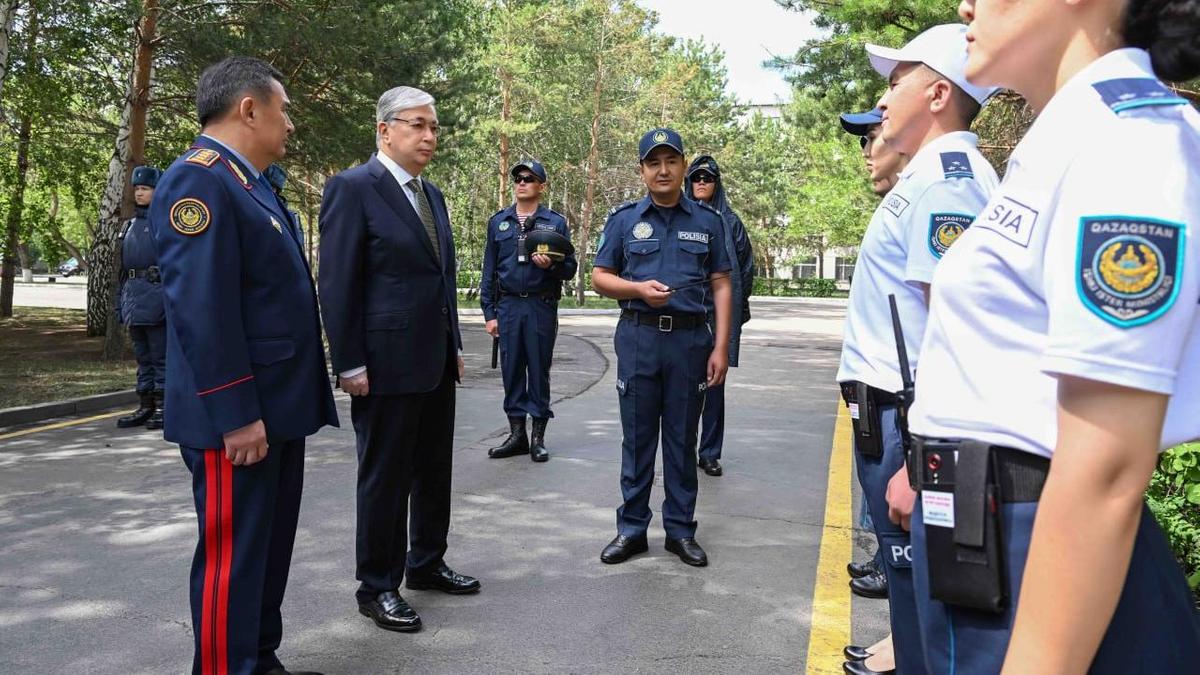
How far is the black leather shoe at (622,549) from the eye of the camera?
4.30 meters

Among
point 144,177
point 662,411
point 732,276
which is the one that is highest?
point 144,177

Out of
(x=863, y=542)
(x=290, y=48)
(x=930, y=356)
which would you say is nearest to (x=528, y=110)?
(x=290, y=48)

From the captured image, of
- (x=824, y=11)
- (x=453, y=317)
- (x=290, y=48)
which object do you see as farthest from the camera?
(x=824, y=11)

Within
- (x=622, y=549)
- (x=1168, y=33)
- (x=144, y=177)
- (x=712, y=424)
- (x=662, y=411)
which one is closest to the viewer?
(x=1168, y=33)

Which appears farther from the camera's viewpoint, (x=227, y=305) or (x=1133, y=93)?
(x=227, y=305)

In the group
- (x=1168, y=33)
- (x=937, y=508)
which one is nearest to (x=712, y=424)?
(x=937, y=508)

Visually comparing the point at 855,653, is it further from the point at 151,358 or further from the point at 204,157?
the point at 151,358

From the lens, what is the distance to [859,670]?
10.3ft

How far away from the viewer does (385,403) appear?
357cm

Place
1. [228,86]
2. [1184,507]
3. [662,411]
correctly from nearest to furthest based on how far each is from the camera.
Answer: [228,86], [1184,507], [662,411]

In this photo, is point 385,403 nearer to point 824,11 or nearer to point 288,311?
point 288,311

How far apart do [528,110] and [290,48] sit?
2299cm

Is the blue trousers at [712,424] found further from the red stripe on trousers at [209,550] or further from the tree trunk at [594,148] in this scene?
the tree trunk at [594,148]

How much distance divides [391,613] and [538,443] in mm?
3240
